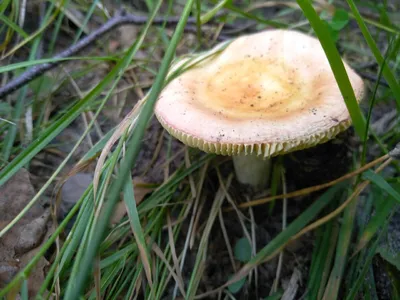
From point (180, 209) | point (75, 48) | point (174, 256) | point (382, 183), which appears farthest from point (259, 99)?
point (75, 48)

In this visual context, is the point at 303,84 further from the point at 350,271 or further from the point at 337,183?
the point at 350,271

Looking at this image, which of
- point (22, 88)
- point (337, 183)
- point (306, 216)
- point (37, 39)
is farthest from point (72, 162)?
point (337, 183)

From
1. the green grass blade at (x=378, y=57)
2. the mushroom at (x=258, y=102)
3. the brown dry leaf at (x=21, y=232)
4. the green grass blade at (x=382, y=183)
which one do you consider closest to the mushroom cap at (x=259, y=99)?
the mushroom at (x=258, y=102)

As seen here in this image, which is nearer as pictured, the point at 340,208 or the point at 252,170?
the point at 340,208

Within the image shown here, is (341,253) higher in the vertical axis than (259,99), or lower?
lower

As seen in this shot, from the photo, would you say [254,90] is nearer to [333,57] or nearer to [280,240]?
[333,57]

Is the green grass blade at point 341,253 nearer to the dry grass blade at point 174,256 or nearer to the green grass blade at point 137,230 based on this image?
the dry grass blade at point 174,256
